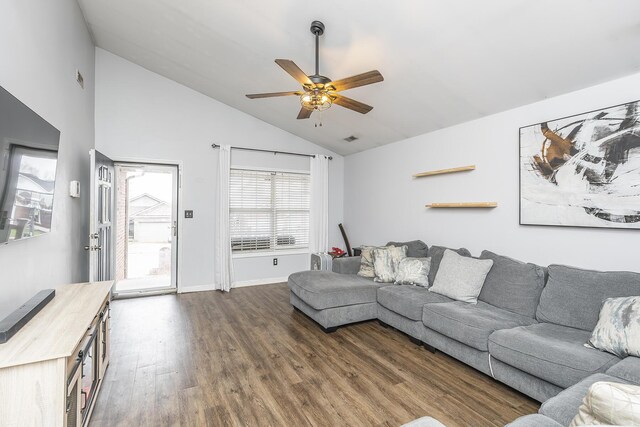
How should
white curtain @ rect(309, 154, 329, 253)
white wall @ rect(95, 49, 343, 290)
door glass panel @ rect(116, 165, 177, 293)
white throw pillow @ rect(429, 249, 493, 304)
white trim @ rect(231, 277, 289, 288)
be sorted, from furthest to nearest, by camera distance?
white curtain @ rect(309, 154, 329, 253) < white trim @ rect(231, 277, 289, 288) < door glass panel @ rect(116, 165, 177, 293) < white wall @ rect(95, 49, 343, 290) < white throw pillow @ rect(429, 249, 493, 304)

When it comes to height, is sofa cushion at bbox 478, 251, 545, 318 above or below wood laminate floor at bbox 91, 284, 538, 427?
above

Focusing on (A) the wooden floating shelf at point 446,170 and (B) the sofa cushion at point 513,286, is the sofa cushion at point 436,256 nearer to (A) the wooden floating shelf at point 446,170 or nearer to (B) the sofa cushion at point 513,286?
(B) the sofa cushion at point 513,286

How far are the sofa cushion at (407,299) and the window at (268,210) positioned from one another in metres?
2.65

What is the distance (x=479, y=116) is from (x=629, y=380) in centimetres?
272

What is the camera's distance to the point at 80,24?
3561 mm

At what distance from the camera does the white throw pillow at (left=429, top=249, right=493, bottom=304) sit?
3.02 metres

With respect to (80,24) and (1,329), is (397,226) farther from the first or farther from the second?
(80,24)

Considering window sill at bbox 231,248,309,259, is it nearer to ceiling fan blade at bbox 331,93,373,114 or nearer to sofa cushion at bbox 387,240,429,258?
sofa cushion at bbox 387,240,429,258

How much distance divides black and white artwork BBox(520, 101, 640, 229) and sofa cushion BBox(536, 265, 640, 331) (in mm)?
453

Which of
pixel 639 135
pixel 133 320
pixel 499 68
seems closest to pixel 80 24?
pixel 133 320

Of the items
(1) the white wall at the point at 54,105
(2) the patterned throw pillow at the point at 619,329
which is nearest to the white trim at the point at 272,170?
(1) the white wall at the point at 54,105

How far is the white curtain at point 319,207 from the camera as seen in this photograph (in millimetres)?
5832

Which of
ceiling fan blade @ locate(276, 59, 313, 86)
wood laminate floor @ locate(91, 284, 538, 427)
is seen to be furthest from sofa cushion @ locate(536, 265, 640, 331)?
ceiling fan blade @ locate(276, 59, 313, 86)

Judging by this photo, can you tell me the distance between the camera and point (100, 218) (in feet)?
12.5
